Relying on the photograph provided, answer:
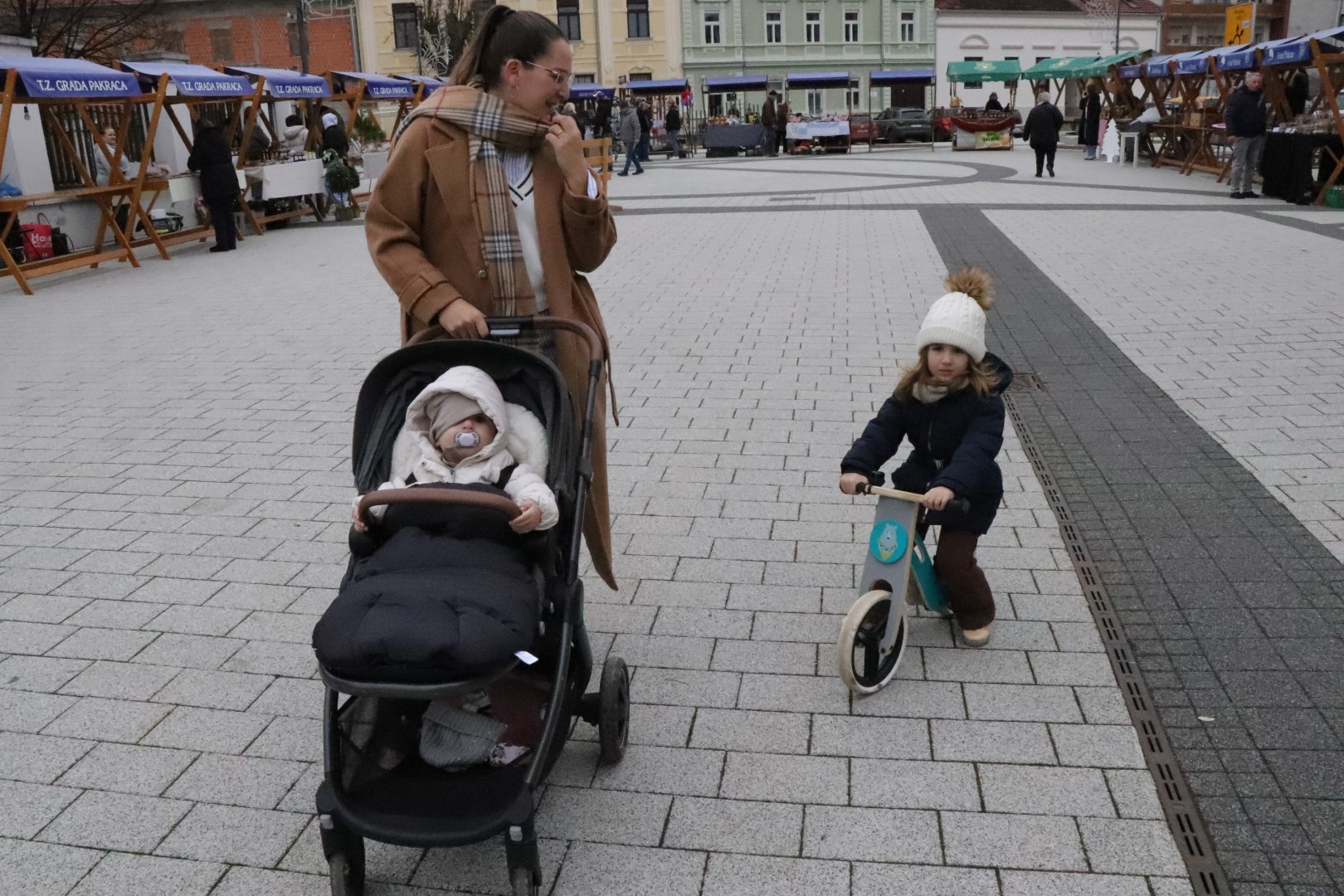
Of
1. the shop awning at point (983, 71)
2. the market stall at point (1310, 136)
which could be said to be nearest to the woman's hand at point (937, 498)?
the market stall at point (1310, 136)

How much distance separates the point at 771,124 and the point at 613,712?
33.6m

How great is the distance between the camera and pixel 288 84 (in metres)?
17.6

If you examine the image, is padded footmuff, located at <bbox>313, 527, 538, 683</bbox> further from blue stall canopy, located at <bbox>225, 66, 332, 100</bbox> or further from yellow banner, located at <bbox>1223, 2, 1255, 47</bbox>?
yellow banner, located at <bbox>1223, 2, 1255, 47</bbox>

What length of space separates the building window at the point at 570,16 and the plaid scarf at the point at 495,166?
55.2 meters

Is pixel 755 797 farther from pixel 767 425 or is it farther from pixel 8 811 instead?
pixel 767 425

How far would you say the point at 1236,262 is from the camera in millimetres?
11672

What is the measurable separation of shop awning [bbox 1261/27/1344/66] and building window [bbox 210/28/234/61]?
1801 inches

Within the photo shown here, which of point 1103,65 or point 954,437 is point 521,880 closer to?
point 954,437

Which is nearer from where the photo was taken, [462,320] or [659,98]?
[462,320]

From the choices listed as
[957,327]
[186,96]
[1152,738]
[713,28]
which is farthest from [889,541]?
[713,28]

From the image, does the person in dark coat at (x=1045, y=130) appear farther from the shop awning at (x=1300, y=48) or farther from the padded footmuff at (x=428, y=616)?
the padded footmuff at (x=428, y=616)

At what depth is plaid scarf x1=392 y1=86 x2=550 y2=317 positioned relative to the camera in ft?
10.5

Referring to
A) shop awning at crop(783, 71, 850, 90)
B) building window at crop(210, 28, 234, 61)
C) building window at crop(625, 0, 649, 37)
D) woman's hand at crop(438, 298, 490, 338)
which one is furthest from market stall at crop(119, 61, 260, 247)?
building window at crop(625, 0, 649, 37)

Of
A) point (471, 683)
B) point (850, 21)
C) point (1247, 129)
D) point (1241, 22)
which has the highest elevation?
point (850, 21)
